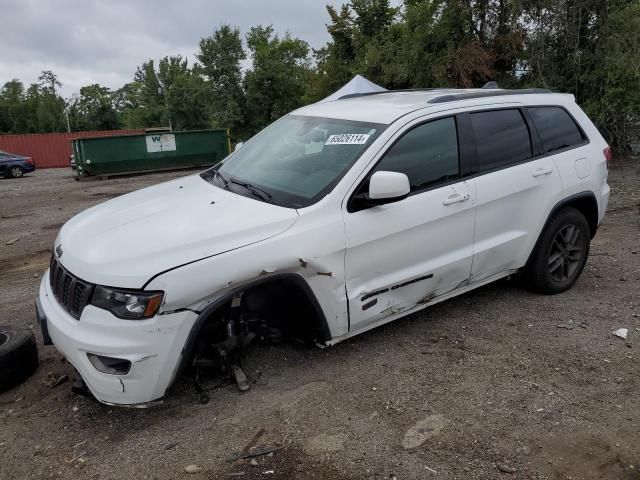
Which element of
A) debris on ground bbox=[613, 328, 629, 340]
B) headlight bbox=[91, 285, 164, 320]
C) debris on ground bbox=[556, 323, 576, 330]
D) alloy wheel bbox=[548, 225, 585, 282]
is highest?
headlight bbox=[91, 285, 164, 320]

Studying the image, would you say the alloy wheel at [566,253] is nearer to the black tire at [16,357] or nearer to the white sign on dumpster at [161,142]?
the black tire at [16,357]

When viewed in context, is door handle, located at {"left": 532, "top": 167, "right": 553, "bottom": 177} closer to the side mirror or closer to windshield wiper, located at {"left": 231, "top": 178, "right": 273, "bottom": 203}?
the side mirror

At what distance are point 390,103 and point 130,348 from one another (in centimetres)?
251

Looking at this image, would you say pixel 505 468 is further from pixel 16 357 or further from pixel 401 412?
pixel 16 357

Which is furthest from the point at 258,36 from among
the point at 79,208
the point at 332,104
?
the point at 332,104

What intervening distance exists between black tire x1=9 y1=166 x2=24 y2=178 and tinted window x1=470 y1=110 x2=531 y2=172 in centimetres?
2384

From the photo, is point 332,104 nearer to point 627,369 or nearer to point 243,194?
point 243,194

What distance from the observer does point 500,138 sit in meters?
3.96

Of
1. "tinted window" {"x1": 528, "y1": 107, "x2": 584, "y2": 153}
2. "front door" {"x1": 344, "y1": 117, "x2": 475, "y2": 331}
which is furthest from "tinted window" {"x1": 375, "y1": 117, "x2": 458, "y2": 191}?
"tinted window" {"x1": 528, "y1": 107, "x2": 584, "y2": 153}

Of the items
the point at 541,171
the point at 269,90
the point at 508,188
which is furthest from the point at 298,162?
the point at 269,90

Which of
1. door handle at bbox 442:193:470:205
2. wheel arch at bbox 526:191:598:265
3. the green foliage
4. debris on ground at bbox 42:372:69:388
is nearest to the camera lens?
debris on ground at bbox 42:372:69:388

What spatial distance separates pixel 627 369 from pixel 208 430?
2680 millimetres

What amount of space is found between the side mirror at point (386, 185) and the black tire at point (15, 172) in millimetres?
23991

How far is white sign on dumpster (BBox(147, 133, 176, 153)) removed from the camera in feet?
64.8
